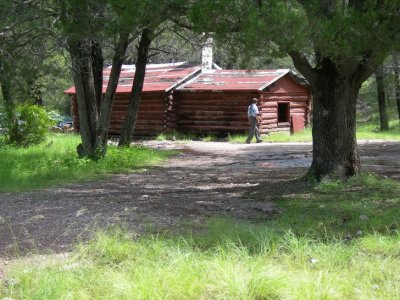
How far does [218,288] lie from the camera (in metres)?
4.07

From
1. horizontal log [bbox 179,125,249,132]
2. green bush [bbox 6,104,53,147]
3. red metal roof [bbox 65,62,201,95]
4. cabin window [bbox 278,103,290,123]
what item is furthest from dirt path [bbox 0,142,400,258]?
cabin window [bbox 278,103,290,123]

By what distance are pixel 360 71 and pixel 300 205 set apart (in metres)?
2.87

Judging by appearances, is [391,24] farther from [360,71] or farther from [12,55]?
[12,55]

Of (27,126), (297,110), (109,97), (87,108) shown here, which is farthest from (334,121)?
(297,110)

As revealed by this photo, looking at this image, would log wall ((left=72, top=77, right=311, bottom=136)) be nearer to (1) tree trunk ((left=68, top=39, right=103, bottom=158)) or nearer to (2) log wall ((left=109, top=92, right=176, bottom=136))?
(2) log wall ((left=109, top=92, right=176, bottom=136))

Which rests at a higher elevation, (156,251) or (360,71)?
(360,71)

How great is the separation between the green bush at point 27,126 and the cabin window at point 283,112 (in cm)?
1384

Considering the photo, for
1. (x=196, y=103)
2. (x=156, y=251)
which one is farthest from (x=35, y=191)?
(x=196, y=103)

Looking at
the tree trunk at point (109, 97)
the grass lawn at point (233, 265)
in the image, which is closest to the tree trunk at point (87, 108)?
the tree trunk at point (109, 97)

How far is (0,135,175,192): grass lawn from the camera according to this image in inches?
452

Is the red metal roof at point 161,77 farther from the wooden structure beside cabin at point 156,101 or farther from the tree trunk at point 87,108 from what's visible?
the tree trunk at point 87,108

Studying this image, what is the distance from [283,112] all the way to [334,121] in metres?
19.8

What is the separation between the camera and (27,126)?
1812 cm

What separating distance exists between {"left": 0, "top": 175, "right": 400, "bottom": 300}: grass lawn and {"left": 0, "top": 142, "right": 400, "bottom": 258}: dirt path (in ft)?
2.43
